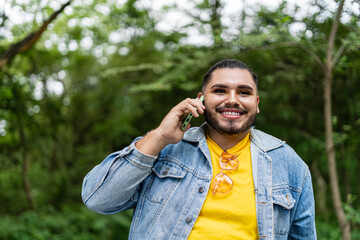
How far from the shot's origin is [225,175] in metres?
1.69

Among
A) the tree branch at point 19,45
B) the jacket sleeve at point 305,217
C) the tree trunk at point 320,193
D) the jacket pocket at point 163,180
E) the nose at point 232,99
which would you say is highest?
the tree branch at point 19,45

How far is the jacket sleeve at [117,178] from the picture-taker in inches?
61.7

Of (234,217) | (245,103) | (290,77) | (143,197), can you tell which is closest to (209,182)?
(234,217)

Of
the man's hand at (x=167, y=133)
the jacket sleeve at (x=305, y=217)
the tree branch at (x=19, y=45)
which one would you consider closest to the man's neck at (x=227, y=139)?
the man's hand at (x=167, y=133)

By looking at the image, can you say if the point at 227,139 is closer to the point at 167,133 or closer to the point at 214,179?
the point at 214,179

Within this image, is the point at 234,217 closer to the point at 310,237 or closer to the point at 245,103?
the point at 310,237

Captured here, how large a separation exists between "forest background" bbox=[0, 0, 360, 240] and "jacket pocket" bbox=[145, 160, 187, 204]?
161cm

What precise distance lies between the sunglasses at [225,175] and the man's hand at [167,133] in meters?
0.29

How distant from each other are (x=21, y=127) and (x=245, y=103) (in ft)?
18.5

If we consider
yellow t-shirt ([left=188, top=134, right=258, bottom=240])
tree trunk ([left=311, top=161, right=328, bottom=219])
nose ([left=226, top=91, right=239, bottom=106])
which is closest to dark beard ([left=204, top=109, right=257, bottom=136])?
nose ([left=226, top=91, right=239, bottom=106])

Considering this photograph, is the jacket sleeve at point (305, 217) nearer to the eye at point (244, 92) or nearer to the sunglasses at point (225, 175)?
the sunglasses at point (225, 175)

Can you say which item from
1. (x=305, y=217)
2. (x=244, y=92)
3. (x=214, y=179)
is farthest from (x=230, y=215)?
(x=244, y=92)

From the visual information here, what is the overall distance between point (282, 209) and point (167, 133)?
2.43 feet

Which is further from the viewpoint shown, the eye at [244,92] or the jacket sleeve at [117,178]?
the eye at [244,92]
